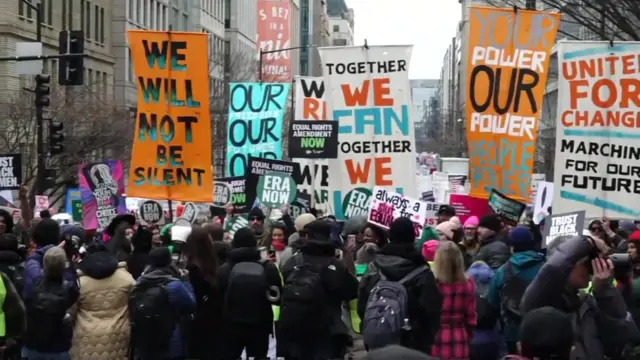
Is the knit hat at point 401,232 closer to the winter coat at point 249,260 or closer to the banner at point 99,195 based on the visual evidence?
the winter coat at point 249,260

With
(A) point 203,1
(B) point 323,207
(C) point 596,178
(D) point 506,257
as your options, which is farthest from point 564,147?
(A) point 203,1

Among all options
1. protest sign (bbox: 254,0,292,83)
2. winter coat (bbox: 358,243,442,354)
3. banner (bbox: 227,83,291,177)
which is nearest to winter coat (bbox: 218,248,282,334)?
winter coat (bbox: 358,243,442,354)

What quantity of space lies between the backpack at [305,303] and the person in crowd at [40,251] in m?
1.65

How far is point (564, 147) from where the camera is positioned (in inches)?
573

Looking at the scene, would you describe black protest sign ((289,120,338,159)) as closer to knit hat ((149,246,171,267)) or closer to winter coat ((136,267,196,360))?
winter coat ((136,267,196,360))

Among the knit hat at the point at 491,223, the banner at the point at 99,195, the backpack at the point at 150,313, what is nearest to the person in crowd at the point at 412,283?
the backpack at the point at 150,313

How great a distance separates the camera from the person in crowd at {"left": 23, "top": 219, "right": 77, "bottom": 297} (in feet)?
34.1

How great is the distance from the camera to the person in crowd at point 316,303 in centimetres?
980

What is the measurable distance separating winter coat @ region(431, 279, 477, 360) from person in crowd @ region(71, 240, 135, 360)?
237 cm

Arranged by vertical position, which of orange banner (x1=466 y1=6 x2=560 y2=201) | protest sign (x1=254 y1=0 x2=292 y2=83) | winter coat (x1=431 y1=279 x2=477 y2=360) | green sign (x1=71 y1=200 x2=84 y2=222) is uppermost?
protest sign (x1=254 y1=0 x2=292 y2=83)

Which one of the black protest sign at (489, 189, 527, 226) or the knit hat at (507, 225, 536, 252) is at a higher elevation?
the knit hat at (507, 225, 536, 252)

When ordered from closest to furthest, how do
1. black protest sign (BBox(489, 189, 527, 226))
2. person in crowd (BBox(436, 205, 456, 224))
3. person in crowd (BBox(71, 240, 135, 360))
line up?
person in crowd (BBox(71, 240, 135, 360)), person in crowd (BBox(436, 205, 456, 224)), black protest sign (BBox(489, 189, 527, 226))

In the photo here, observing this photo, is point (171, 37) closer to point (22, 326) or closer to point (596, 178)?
point (596, 178)

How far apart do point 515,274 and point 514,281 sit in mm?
55
